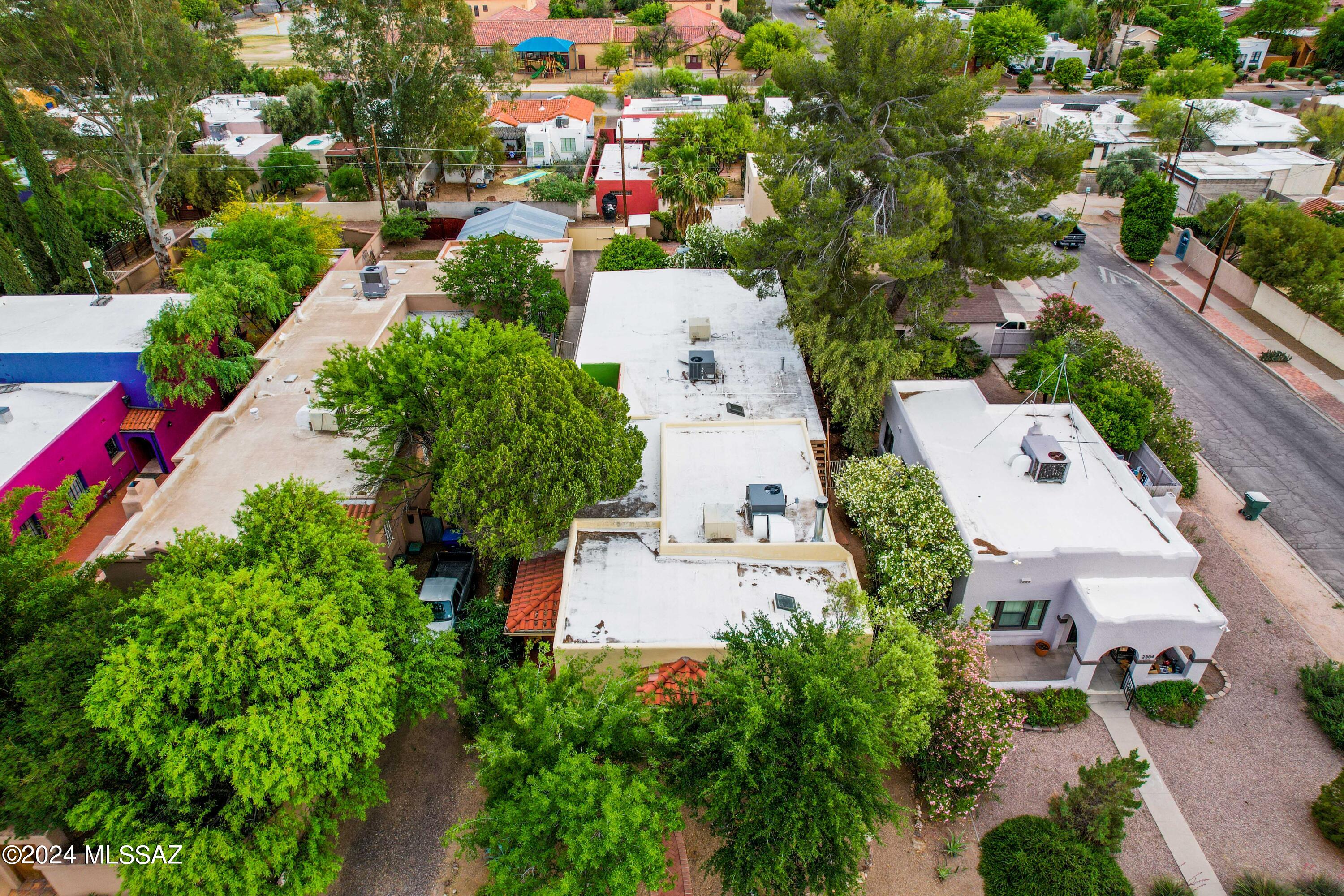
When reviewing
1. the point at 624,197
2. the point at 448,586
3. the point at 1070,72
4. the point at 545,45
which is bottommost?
the point at 448,586

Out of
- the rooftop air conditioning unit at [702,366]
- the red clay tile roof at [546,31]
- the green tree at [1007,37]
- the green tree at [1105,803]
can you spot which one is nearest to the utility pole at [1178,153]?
the green tree at [1007,37]

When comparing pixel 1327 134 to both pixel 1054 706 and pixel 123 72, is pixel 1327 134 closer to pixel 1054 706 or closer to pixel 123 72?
pixel 1054 706

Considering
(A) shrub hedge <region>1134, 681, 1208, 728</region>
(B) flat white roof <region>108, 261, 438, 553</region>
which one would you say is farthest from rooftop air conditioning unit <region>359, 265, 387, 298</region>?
(A) shrub hedge <region>1134, 681, 1208, 728</region>

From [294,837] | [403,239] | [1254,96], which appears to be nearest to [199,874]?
[294,837]

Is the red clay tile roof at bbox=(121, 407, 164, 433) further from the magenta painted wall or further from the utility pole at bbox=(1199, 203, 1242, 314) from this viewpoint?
the utility pole at bbox=(1199, 203, 1242, 314)

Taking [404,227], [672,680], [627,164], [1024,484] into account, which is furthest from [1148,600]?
[627,164]

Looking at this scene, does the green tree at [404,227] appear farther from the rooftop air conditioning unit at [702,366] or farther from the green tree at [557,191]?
the rooftop air conditioning unit at [702,366]
